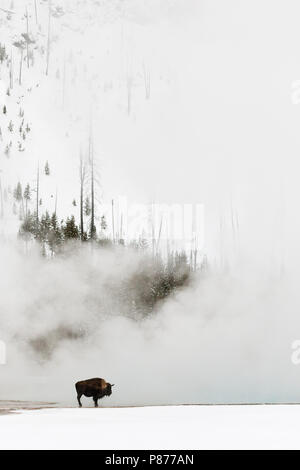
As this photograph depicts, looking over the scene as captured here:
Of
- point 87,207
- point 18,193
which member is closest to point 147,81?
point 87,207

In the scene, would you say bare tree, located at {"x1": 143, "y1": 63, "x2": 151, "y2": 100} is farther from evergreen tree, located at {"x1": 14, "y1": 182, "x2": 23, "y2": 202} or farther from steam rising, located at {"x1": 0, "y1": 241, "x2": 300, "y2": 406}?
steam rising, located at {"x1": 0, "y1": 241, "x2": 300, "y2": 406}

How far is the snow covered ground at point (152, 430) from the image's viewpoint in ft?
33.3

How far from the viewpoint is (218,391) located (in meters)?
27.5

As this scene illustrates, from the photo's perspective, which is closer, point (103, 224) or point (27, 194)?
point (27, 194)

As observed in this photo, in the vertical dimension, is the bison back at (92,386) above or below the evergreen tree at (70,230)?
below

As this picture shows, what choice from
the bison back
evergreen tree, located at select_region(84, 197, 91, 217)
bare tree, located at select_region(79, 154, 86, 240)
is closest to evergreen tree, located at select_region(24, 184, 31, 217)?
bare tree, located at select_region(79, 154, 86, 240)

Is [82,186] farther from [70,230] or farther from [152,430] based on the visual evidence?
[152,430]

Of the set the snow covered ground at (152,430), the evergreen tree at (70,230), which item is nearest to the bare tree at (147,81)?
the evergreen tree at (70,230)

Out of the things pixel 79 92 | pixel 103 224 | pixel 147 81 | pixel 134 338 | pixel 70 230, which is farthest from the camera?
pixel 147 81

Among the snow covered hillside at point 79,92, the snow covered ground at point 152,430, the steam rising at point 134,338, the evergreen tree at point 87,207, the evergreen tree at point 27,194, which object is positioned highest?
the snow covered hillside at point 79,92

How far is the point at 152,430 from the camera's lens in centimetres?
1119

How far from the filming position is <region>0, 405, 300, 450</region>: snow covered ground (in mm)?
10156

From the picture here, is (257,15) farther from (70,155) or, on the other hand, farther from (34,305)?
(34,305)

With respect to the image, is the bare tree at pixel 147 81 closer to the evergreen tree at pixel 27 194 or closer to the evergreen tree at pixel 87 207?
the evergreen tree at pixel 87 207
